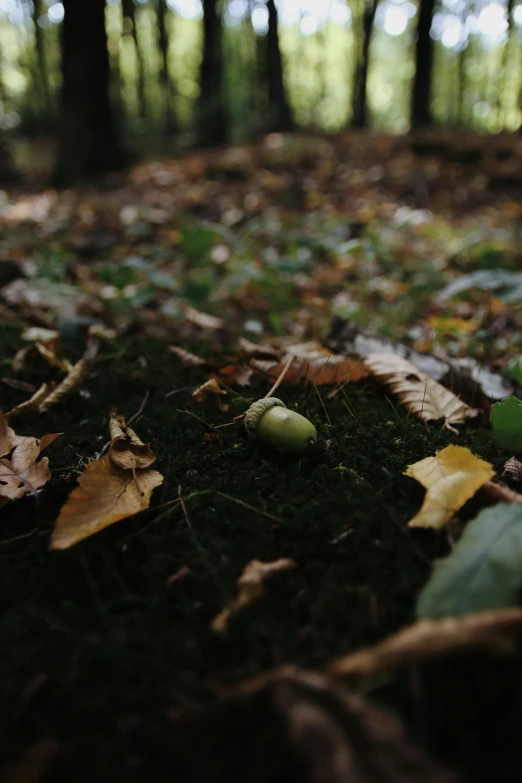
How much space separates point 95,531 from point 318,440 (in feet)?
1.92

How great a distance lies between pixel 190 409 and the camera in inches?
62.8

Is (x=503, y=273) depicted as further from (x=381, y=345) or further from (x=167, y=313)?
(x=167, y=313)

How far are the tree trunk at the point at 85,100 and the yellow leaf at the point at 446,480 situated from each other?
771 centimetres

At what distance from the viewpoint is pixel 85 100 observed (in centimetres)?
733

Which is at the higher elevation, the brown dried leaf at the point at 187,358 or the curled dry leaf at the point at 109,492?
the curled dry leaf at the point at 109,492

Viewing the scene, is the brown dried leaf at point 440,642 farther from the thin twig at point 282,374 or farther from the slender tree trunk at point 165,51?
the slender tree trunk at point 165,51

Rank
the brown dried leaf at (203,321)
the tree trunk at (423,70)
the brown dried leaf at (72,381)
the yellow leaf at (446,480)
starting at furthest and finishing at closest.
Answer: the tree trunk at (423,70), the brown dried leaf at (203,321), the brown dried leaf at (72,381), the yellow leaf at (446,480)

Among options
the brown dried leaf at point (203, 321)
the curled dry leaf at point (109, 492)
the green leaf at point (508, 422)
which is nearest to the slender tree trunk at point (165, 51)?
the brown dried leaf at point (203, 321)

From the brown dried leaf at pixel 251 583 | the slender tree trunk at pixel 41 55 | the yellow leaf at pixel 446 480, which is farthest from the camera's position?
the slender tree trunk at pixel 41 55

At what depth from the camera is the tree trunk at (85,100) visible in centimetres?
702

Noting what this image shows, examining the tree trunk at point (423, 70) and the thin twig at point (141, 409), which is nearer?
Result: the thin twig at point (141, 409)

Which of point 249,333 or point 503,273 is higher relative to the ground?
point 503,273

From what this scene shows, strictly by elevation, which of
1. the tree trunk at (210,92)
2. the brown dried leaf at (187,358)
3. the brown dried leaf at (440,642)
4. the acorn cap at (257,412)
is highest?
the tree trunk at (210,92)

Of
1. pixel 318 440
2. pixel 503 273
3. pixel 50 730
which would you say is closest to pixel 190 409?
pixel 318 440
